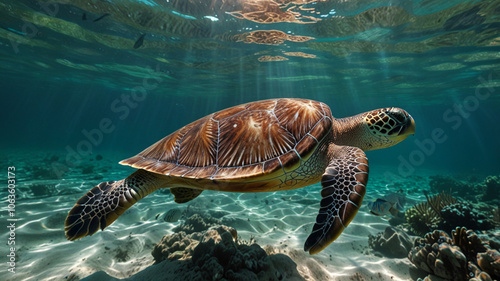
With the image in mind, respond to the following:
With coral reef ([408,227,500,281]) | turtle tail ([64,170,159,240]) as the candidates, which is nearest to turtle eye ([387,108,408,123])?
coral reef ([408,227,500,281])

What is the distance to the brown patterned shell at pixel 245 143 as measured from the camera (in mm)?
2500

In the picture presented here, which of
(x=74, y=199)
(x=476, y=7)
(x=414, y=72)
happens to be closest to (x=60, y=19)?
(x=74, y=199)

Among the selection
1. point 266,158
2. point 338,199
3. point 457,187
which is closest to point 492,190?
point 457,187

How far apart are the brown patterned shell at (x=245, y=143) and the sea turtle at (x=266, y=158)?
0.04ft

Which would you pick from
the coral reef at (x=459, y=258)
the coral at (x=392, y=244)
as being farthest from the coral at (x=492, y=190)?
the coral reef at (x=459, y=258)

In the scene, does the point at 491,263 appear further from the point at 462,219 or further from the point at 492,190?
the point at 492,190

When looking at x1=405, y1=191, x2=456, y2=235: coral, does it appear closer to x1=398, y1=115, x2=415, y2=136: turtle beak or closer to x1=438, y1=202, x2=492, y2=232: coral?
x1=438, y1=202, x2=492, y2=232: coral

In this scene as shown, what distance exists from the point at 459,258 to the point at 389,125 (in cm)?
190

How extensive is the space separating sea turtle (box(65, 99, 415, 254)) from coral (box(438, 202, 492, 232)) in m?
3.53

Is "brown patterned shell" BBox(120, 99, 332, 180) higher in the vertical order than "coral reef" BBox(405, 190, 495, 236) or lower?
higher

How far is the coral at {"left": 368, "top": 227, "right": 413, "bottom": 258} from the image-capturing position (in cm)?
400

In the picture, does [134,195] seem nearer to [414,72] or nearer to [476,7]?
[476,7]

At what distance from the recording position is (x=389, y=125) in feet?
9.29

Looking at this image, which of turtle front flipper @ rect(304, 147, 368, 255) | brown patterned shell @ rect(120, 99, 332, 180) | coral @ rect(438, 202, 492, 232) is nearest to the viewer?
turtle front flipper @ rect(304, 147, 368, 255)
